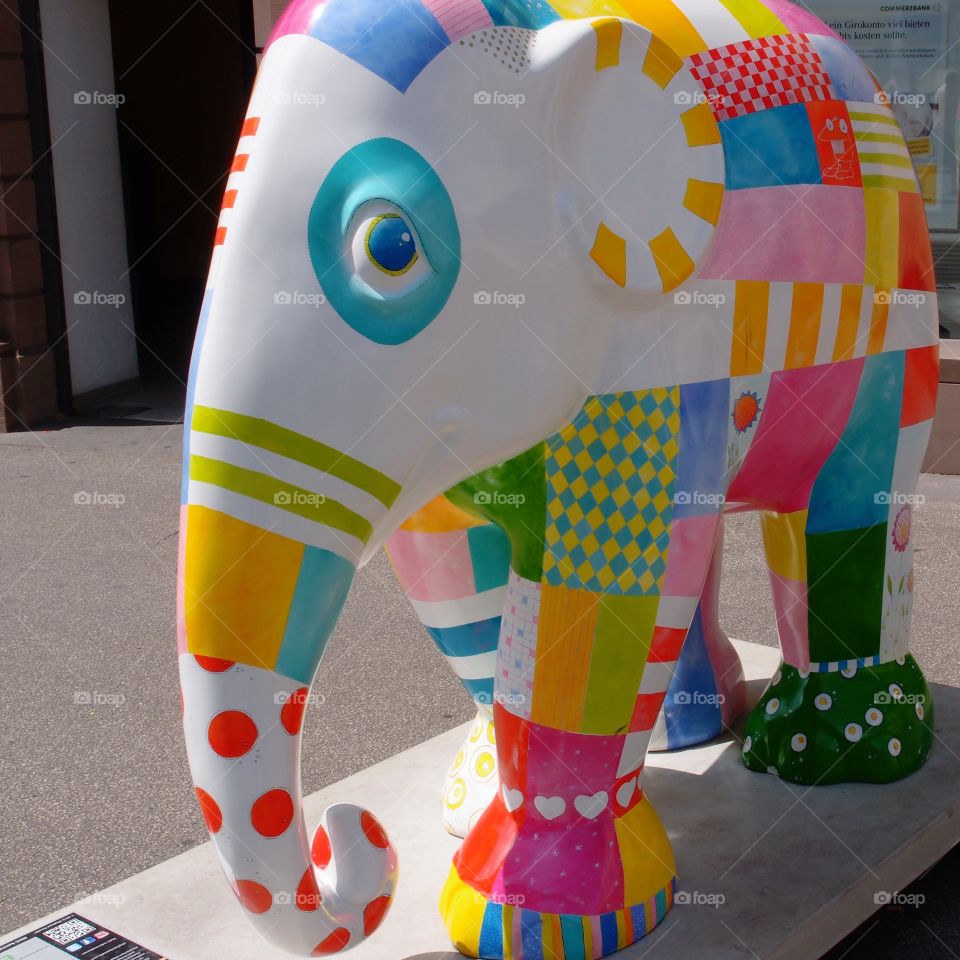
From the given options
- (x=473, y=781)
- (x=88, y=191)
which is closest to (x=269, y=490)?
(x=473, y=781)

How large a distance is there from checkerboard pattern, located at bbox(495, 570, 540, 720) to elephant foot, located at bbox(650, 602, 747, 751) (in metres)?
0.68

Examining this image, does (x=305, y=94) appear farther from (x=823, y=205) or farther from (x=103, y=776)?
(x=103, y=776)

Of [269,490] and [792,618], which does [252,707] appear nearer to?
[269,490]

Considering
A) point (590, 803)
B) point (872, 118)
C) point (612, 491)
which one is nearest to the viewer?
point (612, 491)

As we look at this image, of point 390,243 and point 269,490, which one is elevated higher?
point 390,243

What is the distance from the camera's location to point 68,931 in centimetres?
174

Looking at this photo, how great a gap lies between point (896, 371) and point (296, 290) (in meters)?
0.90

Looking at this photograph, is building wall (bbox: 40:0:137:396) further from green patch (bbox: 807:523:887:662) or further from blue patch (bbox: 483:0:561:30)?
blue patch (bbox: 483:0:561:30)

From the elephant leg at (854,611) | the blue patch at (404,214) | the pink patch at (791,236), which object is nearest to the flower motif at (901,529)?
the elephant leg at (854,611)

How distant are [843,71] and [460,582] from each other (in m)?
0.82

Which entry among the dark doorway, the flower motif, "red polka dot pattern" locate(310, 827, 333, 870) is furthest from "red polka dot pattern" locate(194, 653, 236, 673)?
the dark doorway

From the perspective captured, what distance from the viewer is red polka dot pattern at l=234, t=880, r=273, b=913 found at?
4.04 feet

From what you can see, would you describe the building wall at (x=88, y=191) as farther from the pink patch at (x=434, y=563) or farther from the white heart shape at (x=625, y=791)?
the white heart shape at (x=625, y=791)

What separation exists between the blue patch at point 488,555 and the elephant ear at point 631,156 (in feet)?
1.61
